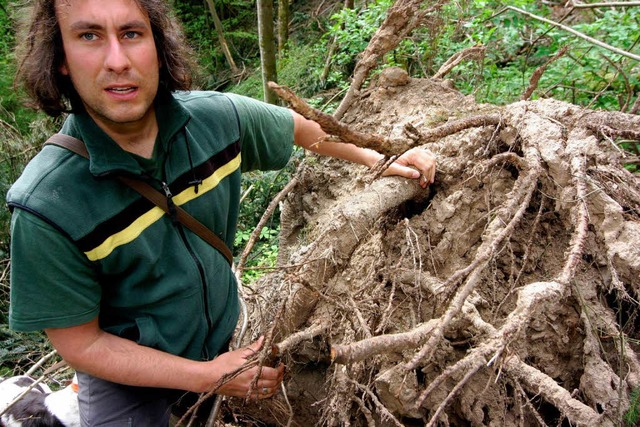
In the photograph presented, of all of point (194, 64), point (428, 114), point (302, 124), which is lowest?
point (428, 114)

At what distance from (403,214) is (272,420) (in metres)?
1.41

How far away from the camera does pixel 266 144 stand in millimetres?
2105

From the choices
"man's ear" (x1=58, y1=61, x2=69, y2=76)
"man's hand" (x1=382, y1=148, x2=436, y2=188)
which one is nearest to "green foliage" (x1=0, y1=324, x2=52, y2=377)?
"man's ear" (x1=58, y1=61, x2=69, y2=76)

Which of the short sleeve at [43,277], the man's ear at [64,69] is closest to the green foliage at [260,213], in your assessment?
the man's ear at [64,69]

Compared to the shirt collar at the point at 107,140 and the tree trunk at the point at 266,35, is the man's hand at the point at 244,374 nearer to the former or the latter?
the shirt collar at the point at 107,140

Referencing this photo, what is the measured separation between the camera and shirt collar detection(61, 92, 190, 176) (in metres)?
1.49

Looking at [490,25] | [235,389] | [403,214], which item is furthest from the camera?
[490,25]

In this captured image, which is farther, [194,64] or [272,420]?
[272,420]

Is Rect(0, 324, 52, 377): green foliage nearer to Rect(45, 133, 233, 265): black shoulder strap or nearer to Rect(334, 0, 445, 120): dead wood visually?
Rect(45, 133, 233, 265): black shoulder strap

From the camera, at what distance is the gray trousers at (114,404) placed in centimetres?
179

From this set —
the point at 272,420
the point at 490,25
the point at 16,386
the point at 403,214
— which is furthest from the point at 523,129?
the point at 16,386

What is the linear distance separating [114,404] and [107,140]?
3.47 ft

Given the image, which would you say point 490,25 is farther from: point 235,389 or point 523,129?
point 235,389

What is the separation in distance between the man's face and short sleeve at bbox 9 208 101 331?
0.45 meters
